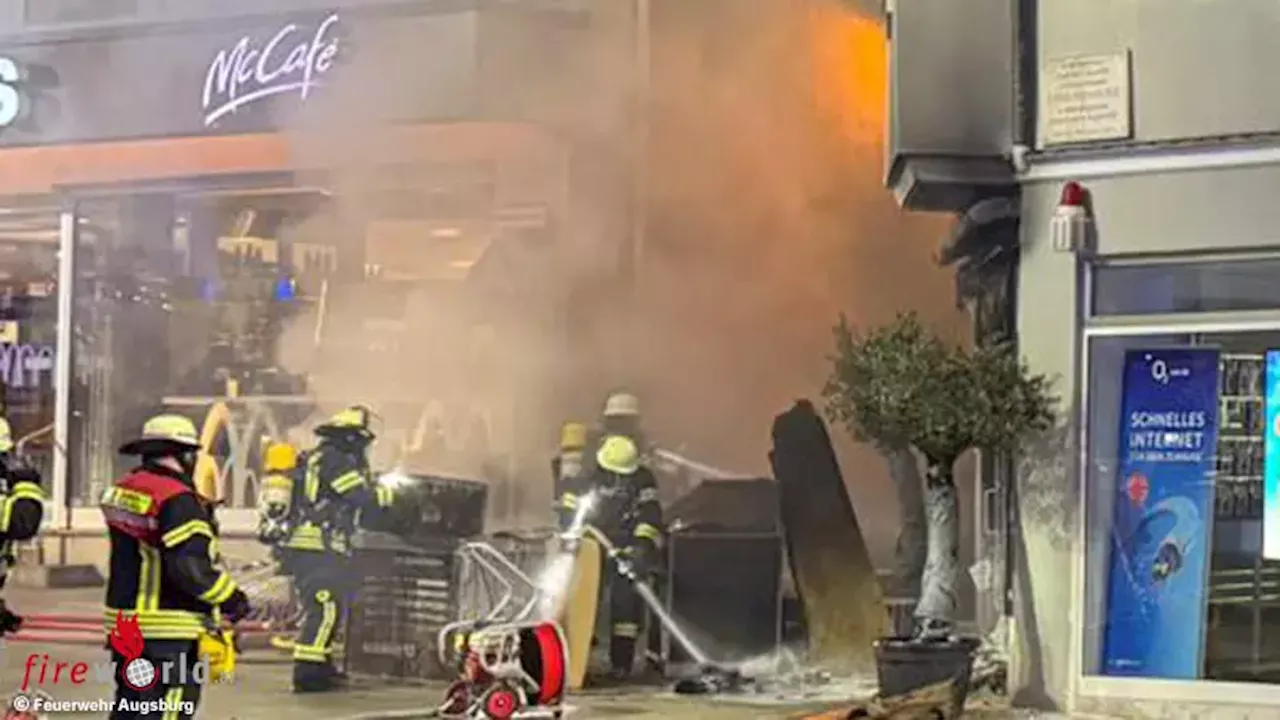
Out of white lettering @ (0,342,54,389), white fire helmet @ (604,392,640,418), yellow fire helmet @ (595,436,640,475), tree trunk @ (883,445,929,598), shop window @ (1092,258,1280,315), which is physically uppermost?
shop window @ (1092,258,1280,315)

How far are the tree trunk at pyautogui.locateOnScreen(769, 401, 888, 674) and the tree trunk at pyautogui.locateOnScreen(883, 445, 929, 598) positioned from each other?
0.24 metres

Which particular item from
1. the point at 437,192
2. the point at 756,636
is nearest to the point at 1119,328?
the point at 756,636

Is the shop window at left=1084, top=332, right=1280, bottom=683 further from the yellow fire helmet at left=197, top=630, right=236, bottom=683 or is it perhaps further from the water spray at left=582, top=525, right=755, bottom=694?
the yellow fire helmet at left=197, top=630, right=236, bottom=683

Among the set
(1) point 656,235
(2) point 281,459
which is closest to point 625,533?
(2) point 281,459

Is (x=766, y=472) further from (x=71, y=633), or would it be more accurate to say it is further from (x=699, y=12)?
(x=71, y=633)

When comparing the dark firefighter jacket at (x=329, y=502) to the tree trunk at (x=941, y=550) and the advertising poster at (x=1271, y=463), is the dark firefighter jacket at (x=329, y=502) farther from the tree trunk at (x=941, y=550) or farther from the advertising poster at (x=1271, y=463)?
the advertising poster at (x=1271, y=463)

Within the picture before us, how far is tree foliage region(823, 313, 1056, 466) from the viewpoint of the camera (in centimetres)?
802

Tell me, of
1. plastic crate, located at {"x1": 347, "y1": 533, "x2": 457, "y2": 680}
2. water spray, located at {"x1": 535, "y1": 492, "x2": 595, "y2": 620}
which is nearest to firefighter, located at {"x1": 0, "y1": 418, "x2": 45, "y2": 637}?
plastic crate, located at {"x1": 347, "y1": 533, "x2": 457, "y2": 680}

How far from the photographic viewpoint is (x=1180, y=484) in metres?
8.27

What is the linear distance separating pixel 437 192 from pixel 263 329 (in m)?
1.69

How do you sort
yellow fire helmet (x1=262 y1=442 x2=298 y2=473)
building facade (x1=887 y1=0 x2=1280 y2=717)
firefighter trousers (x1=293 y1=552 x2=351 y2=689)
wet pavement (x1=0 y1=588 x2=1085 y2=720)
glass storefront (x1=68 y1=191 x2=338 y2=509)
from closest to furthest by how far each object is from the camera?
building facade (x1=887 y1=0 x2=1280 y2=717)
wet pavement (x1=0 y1=588 x2=1085 y2=720)
firefighter trousers (x1=293 y1=552 x2=351 y2=689)
yellow fire helmet (x1=262 y1=442 x2=298 y2=473)
glass storefront (x1=68 y1=191 x2=338 y2=509)

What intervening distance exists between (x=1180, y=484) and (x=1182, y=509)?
4.5 inches

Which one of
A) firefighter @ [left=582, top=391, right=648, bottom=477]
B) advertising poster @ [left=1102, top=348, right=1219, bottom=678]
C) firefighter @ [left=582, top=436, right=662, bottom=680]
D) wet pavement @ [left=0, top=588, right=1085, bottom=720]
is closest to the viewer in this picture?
advertising poster @ [left=1102, top=348, right=1219, bottom=678]

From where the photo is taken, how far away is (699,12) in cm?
1179
